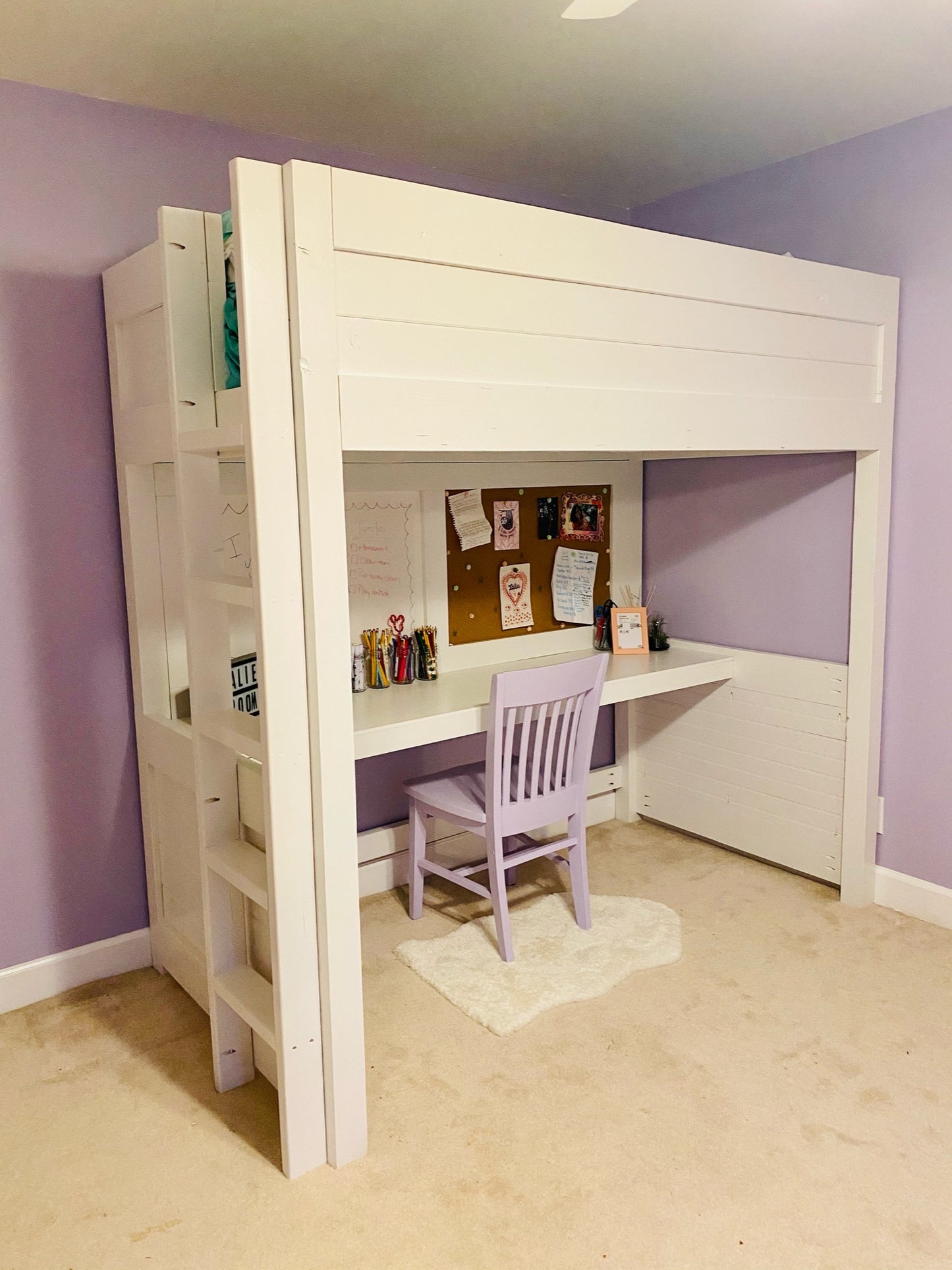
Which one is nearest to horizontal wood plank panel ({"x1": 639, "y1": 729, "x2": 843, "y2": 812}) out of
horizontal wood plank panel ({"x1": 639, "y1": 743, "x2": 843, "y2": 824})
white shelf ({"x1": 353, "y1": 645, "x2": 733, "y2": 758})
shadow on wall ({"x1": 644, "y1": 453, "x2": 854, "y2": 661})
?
horizontal wood plank panel ({"x1": 639, "y1": 743, "x2": 843, "y2": 824})

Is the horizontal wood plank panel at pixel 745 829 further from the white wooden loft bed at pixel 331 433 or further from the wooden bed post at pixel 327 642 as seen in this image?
the wooden bed post at pixel 327 642

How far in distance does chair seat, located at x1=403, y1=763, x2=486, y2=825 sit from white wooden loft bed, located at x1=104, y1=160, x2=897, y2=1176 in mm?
261

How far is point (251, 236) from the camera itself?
5.50 feet

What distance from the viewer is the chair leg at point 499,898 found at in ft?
8.78

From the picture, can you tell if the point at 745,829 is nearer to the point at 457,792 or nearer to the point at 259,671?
the point at 457,792

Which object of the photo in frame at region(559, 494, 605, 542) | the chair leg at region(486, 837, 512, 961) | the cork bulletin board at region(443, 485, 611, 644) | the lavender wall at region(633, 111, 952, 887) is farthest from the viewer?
the photo in frame at region(559, 494, 605, 542)

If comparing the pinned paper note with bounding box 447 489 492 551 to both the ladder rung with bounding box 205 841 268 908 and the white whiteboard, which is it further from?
the ladder rung with bounding box 205 841 268 908

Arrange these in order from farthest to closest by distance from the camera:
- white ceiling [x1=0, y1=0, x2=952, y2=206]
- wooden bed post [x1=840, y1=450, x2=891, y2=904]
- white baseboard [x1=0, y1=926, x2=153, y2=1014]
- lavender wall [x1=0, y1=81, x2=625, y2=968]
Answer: wooden bed post [x1=840, y1=450, x2=891, y2=904] → white baseboard [x1=0, y1=926, x2=153, y2=1014] → lavender wall [x1=0, y1=81, x2=625, y2=968] → white ceiling [x1=0, y1=0, x2=952, y2=206]

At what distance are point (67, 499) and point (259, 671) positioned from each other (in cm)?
108

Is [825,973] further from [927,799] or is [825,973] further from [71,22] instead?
[71,22]

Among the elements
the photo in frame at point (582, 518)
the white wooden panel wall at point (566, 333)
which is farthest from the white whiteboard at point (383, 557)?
the white wooden panel wall at point (566, 333)

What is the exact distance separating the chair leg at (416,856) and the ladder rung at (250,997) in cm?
83

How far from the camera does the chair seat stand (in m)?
2.76

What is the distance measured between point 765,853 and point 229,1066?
197 cm
